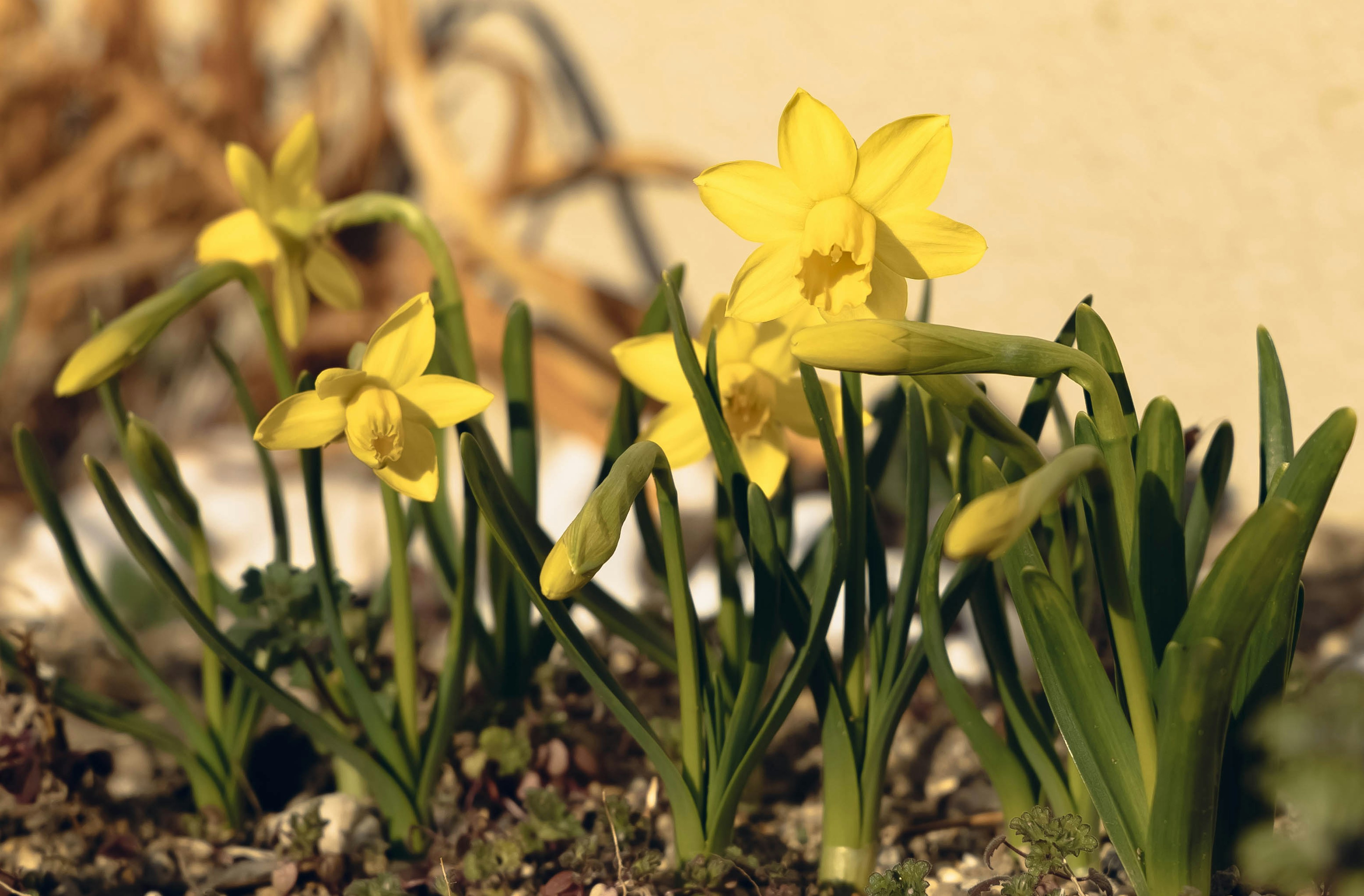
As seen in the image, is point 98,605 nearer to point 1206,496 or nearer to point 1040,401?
point 1040,401

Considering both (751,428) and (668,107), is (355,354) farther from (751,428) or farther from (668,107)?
(668,107)

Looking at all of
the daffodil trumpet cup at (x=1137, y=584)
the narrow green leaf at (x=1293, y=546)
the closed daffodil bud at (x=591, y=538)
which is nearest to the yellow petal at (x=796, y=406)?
the daffodil trumpet cup at (x=1137, y=584)

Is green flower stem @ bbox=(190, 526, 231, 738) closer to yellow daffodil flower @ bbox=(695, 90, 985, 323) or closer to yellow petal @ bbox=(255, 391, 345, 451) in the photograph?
yellow petal @ bbox=(255, 391, 345, 451)

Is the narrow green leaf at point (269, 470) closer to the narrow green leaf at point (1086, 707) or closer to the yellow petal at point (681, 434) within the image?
the yellow petal at point (681, 434)

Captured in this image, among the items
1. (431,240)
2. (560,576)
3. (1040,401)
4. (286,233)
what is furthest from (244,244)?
(1040,401)

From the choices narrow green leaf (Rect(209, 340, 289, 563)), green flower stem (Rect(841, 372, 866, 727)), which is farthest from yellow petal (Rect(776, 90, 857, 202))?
narrow green leaf (Rect(209, 340, 289, 563))

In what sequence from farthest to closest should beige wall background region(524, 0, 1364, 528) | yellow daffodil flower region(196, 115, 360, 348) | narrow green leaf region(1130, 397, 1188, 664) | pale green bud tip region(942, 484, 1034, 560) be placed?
beige wall background region(524, 0, 1364, 528)
yellow daffodil flower region(196, 115, 360, 348)
narrow green leaf region(1130, 397, 1188, 664)
pale green bud tip region(942, 484, 1034, 560)
